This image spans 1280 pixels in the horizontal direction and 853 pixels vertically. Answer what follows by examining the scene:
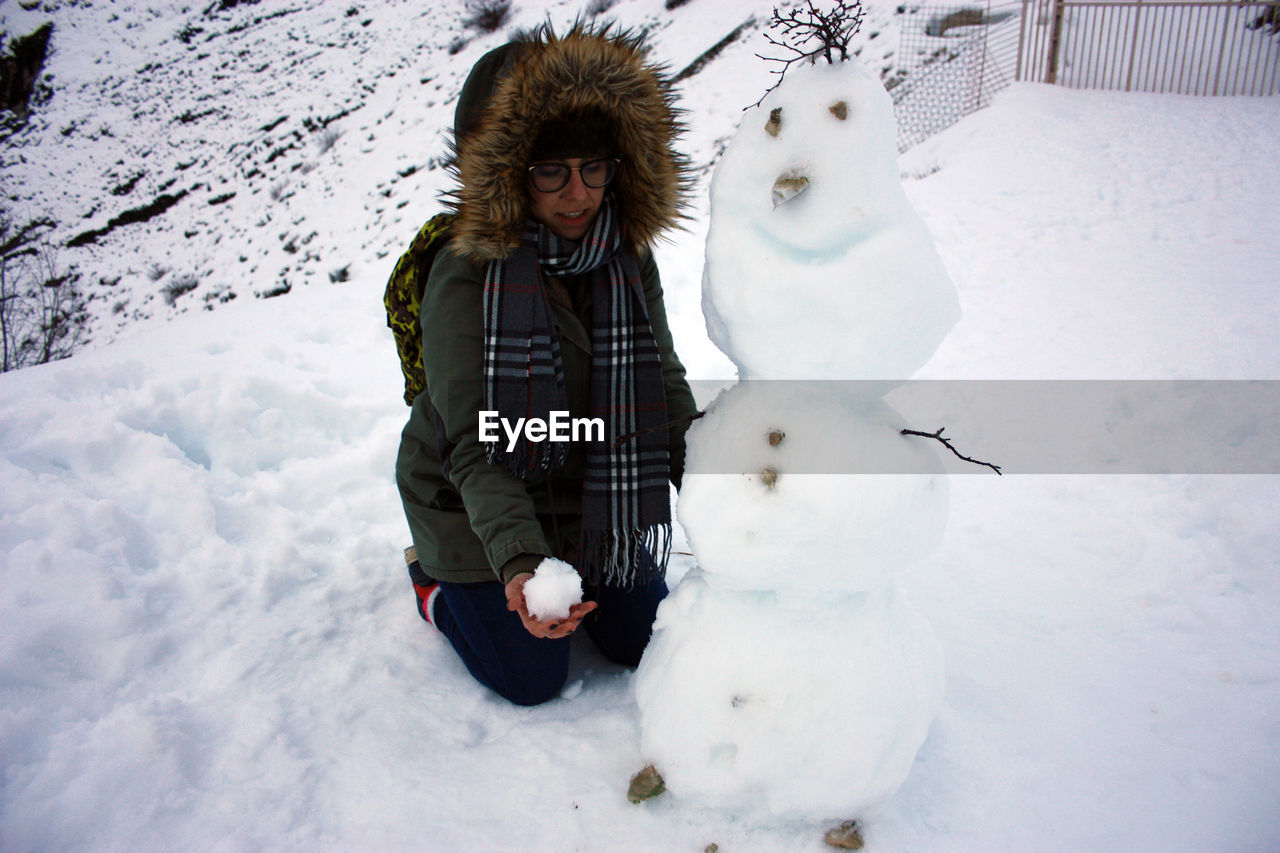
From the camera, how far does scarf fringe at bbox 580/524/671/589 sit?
4.57 ft

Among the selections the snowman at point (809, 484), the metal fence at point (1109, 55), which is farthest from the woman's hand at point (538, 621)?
the metal fence at point (1109, 55)

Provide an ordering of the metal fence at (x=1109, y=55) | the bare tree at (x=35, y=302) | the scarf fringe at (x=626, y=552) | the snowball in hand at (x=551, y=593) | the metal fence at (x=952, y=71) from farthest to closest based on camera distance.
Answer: the bare tree at (x=35, y=302)
the metal fence at (x=952, y=71)
the metal fence at (x=1109, y=55)
the scarf fringe at (x=626, y=552)
the snowball in hand at (x=551, y=593)

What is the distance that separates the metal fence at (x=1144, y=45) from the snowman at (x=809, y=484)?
810 centimetres

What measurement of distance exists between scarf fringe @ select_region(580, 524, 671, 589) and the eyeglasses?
73 centimetres

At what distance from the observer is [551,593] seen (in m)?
1.09

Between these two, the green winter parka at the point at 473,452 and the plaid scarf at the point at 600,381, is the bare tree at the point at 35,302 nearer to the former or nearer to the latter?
the green winter parka at the point at 473,452

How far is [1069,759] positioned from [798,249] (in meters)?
1.11

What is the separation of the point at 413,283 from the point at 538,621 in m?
0.83

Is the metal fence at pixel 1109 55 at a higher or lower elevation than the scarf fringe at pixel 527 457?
higher

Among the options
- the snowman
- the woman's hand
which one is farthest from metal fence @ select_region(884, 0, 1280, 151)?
the woman's hand

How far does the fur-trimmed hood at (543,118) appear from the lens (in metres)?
1.26

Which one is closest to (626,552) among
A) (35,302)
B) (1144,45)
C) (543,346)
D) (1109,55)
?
(543,346)

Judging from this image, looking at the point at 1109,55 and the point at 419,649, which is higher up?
the point at 1109,55

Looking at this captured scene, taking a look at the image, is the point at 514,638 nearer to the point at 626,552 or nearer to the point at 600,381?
the point at 626,552
